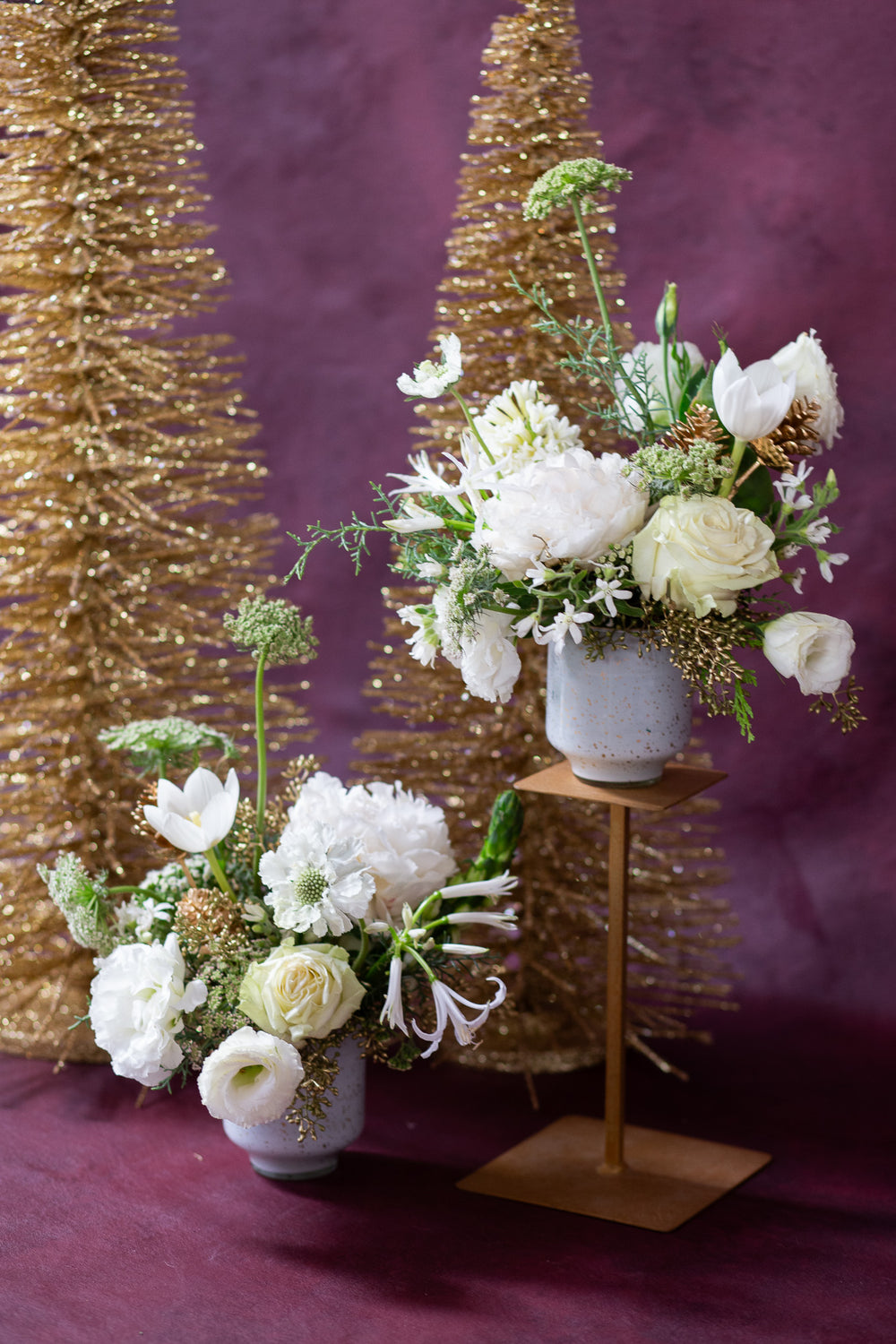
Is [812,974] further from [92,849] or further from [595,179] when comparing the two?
[595,179]

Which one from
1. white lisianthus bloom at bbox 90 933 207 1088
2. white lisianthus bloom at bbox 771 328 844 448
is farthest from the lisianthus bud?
white lisianthus bloom at bbox 90 933 207 1088

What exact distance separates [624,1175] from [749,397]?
3.38 ft

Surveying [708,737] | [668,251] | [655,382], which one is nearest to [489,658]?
[655,382]

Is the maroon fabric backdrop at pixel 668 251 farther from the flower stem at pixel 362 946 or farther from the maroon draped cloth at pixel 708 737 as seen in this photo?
the flower stem at pixel 362 946

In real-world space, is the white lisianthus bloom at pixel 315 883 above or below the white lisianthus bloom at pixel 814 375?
below

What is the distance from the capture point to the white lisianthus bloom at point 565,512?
5.53ft

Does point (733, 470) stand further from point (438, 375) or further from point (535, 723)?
point (535, 723)

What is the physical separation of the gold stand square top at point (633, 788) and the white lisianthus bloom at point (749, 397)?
454mm

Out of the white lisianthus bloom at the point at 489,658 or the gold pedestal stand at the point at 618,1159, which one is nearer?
the white lisianthus bloom at the point at 489,658

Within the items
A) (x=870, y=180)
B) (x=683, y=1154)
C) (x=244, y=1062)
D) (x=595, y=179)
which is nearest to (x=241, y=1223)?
(x=244, y=1062)

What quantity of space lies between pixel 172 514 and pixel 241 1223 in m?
1.06

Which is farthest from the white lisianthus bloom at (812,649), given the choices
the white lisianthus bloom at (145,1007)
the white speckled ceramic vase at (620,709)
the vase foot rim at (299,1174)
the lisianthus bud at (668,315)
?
the vase foot rim at (299,1174)

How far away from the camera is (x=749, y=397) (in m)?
1.66

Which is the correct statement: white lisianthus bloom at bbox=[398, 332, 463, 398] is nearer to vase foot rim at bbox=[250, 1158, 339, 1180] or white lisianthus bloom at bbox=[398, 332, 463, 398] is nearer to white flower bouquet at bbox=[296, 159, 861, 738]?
white flower bouquet at bbox=[296, 159, 861, 738]
